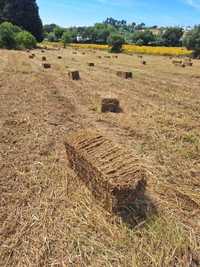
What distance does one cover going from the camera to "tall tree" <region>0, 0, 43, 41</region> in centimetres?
6554

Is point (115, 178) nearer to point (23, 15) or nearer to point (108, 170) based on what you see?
point (108, 170)

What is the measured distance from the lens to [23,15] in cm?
6606

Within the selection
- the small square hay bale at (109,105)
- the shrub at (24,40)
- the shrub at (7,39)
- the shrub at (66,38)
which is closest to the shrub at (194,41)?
the shrub at (24,40)

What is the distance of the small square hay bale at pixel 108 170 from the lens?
444 centimetres

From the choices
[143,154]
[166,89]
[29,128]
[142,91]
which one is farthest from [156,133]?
[166,89]

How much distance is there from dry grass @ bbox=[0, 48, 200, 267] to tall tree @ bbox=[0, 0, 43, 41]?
5830 cm

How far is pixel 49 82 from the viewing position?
15391 mm

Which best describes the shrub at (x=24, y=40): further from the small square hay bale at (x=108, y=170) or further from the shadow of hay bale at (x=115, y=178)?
the shadow of hay bale at (x=115, y=178)

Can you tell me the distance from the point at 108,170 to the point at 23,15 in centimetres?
6671

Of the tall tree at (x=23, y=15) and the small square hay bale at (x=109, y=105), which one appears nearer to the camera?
the small square hay bale at (x=109, y=105)

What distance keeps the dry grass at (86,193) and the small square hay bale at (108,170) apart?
0.17 metres

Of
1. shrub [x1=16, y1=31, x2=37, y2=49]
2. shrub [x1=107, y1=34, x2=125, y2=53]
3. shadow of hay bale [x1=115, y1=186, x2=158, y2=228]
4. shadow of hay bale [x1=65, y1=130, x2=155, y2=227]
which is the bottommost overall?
shrub [x1=107, y1=34, x2=125, y2=53]

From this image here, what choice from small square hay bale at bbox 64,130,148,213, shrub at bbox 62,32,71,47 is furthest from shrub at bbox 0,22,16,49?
small square hay bale at bbox 64,130,148,213

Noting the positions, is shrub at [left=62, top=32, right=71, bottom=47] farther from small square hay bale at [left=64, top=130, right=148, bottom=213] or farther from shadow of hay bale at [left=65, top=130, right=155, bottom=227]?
shadow of hay bale at [left=65, top=130, right=155, bottom=227]
